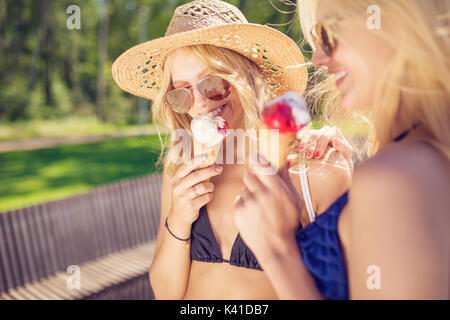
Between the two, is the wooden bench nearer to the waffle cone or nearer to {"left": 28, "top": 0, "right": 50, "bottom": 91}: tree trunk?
the waffle cone

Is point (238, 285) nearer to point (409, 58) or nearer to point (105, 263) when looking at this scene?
point (409, 58)

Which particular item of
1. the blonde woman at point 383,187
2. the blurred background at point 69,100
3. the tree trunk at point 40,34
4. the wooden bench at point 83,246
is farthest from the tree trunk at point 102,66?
the blonde woman at point 383,187

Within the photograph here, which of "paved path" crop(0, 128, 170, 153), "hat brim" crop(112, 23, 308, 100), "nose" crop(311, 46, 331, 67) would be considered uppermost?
"hat brim" crop(112, 23, 308, 100)

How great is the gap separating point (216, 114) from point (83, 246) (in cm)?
319

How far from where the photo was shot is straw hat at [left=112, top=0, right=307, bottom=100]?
6.22ft

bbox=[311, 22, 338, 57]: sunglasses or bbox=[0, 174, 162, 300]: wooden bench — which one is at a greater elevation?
bbox=[311, 22, 338, 57]: sunglasses

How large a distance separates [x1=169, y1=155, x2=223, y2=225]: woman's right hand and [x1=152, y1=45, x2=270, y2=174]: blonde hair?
1.26ft

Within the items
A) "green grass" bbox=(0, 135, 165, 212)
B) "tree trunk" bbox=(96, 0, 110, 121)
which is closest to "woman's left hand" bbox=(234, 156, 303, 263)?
"green grass" bbox=(0, 135, 165, 212)

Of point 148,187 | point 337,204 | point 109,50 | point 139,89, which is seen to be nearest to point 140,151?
point 148,187

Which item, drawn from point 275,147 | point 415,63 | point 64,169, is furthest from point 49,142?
point 415,63

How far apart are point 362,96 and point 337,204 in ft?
1.19

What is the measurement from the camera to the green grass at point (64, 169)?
34.4 ft

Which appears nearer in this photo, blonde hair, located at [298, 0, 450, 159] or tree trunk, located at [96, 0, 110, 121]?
blonde hair, located at [298, 0, 450, 159]

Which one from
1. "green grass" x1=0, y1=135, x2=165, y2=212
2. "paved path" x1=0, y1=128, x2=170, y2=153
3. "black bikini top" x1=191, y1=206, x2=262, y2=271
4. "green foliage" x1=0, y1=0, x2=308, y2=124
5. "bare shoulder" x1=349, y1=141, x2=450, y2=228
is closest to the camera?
"bare shoulder" x1=349, y1=141, x2=450, y2=228
